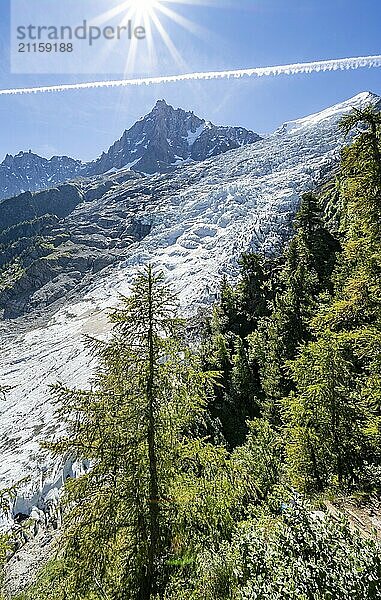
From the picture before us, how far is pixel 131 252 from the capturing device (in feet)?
417

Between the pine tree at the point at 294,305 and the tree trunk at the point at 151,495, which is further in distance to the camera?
the pine tree at the point at 294,305

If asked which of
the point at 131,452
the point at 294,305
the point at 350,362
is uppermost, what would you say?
the point at 131,452

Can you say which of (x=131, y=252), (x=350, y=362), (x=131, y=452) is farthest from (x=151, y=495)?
(x=131, y=252)

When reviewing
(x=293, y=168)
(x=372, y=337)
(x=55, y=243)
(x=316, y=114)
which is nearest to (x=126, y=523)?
(x=372, y=337)

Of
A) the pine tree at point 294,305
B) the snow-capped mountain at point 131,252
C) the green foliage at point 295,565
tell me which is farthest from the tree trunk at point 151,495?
the snow-capped mountain at point 131,252

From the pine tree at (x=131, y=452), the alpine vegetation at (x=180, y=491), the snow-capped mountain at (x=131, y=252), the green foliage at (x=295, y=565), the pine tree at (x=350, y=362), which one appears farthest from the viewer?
the snow-capped mountain at (x=131, y=252)

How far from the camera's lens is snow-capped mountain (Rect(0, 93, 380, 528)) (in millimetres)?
62688

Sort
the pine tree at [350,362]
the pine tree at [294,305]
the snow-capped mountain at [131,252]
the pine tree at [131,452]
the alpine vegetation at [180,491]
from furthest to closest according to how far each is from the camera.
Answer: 1. the snow-capped mountain at [131,252]
2. the pine tree at [294,305]
3. the pine tree at [350,362]
4. the pine tree at [131,452]
5. the alpine vegetation at [180,491]

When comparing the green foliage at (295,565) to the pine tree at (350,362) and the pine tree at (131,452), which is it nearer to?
the pine tree at (131,452)

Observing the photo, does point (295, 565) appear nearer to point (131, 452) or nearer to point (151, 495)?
point (151, 495)

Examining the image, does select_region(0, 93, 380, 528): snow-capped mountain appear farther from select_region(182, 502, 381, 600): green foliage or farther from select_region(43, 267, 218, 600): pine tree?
select_region(182, 502, 381, 600): green foliage

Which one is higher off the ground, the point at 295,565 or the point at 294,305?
the point at 295,565

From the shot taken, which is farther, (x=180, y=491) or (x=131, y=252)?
(x=131, y=252)

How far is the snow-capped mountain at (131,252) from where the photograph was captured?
206 feet
